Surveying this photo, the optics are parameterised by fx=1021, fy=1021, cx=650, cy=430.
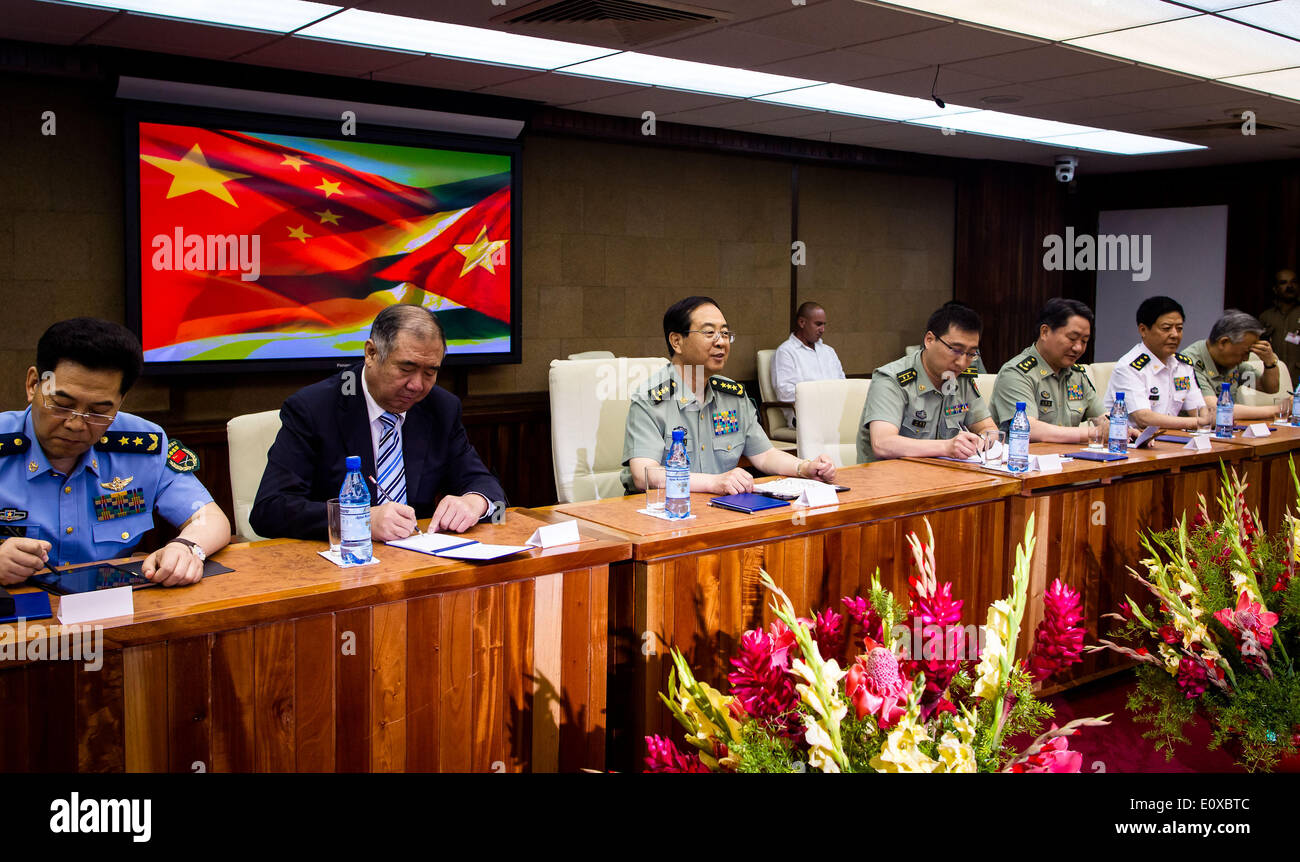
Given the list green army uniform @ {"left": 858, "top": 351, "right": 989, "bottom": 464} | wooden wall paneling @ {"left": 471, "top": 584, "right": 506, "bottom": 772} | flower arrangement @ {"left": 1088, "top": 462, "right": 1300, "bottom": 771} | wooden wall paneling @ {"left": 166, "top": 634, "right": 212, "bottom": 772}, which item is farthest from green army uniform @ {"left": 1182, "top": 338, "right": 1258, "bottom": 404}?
wooden wall paneling @ {"left": 166, "top": 634, "right": 212, "bottom": 772}

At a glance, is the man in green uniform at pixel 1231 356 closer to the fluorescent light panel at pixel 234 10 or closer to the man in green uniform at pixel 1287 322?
the man in green uniform at pixel 1287 322

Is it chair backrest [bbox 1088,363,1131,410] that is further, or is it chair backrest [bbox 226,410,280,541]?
chair backrest [bbox 1088,363,1131,410]

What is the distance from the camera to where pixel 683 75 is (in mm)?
4617

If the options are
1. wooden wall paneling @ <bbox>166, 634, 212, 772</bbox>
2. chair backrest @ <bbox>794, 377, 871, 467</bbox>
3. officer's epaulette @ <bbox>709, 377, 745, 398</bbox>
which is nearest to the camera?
wooden wall paneling @ <bbox>166, 634, 212, 772</bbox>

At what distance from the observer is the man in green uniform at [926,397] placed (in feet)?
11.0

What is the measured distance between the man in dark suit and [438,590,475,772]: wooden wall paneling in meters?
0.30

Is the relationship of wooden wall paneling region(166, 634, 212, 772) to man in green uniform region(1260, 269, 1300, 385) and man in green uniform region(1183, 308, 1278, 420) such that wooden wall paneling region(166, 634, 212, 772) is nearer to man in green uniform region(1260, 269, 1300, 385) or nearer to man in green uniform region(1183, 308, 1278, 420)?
man in green uniform region(1183, 308, 1278, 420)

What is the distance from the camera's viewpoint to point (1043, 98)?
502 centimetres

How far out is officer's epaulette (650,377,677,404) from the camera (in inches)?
117

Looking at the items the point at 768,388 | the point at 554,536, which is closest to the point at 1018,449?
the point at 554,536

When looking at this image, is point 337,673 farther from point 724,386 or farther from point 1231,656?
point 724,386

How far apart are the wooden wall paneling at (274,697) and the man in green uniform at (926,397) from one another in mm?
2212
